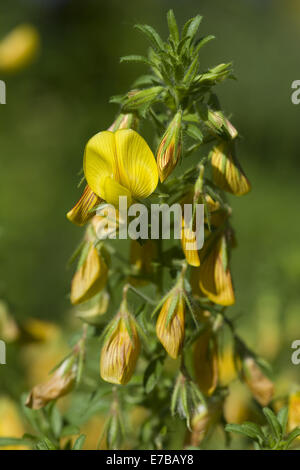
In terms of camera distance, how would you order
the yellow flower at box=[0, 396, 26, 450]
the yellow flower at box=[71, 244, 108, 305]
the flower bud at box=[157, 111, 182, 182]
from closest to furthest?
the flower bud at box=[157, 111, 182, 182] < the yellow flower at box=[71, 244, 108, 305] < the yellow flower at box=[0, 396, 26, 450]

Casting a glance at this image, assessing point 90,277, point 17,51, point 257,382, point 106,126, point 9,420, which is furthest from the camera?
point 106,126

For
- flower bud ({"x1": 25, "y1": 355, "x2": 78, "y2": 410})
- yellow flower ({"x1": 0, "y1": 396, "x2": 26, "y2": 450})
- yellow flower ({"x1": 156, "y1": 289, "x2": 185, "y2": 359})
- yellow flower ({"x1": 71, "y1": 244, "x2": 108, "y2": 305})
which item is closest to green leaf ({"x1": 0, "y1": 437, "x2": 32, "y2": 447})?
flower bud ({"x1": 25, "y1": 355, "x2": 78, "y2": 410})

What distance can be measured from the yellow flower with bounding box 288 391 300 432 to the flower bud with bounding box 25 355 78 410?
549mm

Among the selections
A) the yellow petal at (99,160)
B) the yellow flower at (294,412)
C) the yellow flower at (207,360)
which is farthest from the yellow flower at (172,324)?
the yellow flower at (294,412)

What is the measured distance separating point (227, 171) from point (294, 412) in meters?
0.64

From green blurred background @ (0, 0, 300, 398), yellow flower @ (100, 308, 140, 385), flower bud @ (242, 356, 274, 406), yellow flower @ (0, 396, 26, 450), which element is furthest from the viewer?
green blurred background @ (0, 0, 300, 398)

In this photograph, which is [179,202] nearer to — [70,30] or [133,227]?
[133,227]

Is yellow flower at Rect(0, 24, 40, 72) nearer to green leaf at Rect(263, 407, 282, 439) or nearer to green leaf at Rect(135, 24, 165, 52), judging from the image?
green leaf at Rect(135, 24, 165, 52)

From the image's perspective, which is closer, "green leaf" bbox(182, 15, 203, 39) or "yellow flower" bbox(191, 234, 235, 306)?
"green leaf" bbox(182, 15, 203, 39)

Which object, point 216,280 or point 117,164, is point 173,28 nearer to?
point 117,164

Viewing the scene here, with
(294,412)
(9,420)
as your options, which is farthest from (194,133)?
(9,420)

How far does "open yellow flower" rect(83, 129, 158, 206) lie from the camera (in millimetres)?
1271

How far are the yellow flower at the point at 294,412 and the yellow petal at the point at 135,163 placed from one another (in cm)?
68

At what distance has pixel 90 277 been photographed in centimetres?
149
